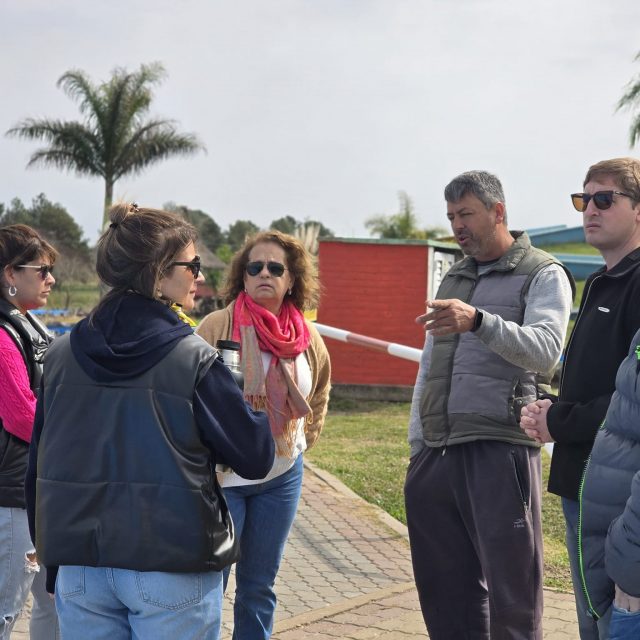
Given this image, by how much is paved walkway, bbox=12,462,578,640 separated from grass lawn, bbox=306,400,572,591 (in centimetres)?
34

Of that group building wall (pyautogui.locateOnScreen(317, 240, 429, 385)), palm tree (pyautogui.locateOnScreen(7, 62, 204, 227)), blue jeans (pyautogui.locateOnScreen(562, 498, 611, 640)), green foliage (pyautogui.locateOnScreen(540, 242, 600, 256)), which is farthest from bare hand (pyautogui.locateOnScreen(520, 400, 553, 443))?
green foliage (pyautogui.locateOnScreen(540, 242, 600, 256))

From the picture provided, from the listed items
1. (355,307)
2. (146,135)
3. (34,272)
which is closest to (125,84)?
(146,135)

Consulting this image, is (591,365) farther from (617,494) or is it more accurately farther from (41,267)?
(41,267)

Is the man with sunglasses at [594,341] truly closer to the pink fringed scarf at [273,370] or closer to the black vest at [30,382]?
the pink fringed scarf at [273,370]

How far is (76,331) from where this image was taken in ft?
9.23

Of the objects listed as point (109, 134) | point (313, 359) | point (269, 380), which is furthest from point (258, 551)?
point (109, 134)

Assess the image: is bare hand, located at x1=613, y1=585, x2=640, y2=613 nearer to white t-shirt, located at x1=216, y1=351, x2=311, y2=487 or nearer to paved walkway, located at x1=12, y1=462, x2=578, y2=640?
white t-shirt, located at x1=216, y1=351, x2=311, y2=487

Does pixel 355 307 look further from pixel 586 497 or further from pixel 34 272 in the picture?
pixel 586 497

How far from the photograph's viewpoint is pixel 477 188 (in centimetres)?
403

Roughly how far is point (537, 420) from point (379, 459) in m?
6.81

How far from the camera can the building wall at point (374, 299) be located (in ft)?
50.2

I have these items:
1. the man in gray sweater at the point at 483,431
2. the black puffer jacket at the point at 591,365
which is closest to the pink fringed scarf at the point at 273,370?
the man in gray sweater at the point at 483,431

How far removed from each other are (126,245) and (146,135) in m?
30.1

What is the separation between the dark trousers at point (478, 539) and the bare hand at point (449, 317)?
1.84 ft
